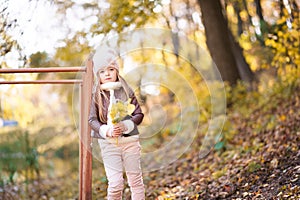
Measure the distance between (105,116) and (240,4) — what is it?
261 inches

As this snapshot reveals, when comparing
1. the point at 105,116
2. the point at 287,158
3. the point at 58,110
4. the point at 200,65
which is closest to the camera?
the point at 105,116

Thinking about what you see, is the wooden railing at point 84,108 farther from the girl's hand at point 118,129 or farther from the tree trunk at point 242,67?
the tree trunk at point 242,67

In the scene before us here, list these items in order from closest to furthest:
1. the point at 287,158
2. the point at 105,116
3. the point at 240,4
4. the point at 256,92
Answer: the point at 105,116, the point at 287,158, the point at 256,92, the point at 240,4

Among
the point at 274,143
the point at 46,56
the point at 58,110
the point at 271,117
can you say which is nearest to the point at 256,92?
the point at 271,117

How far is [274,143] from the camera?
5746 millimetres

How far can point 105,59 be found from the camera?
12.0 ft

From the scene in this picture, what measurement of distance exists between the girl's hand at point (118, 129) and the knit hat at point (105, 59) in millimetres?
418

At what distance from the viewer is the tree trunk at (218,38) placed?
820 cm

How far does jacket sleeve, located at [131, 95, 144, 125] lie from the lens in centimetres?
356

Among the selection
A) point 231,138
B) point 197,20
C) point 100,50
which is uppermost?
point 197,20

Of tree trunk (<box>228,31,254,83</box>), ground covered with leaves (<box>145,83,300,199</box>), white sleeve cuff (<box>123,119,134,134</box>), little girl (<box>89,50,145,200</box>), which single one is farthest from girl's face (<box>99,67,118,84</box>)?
tree trunk (<box>228,31,254,83</box>)

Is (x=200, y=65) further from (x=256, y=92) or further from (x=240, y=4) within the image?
(x=240, y=4)

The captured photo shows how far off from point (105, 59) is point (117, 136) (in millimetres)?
572

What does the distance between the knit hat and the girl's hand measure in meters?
0.42
